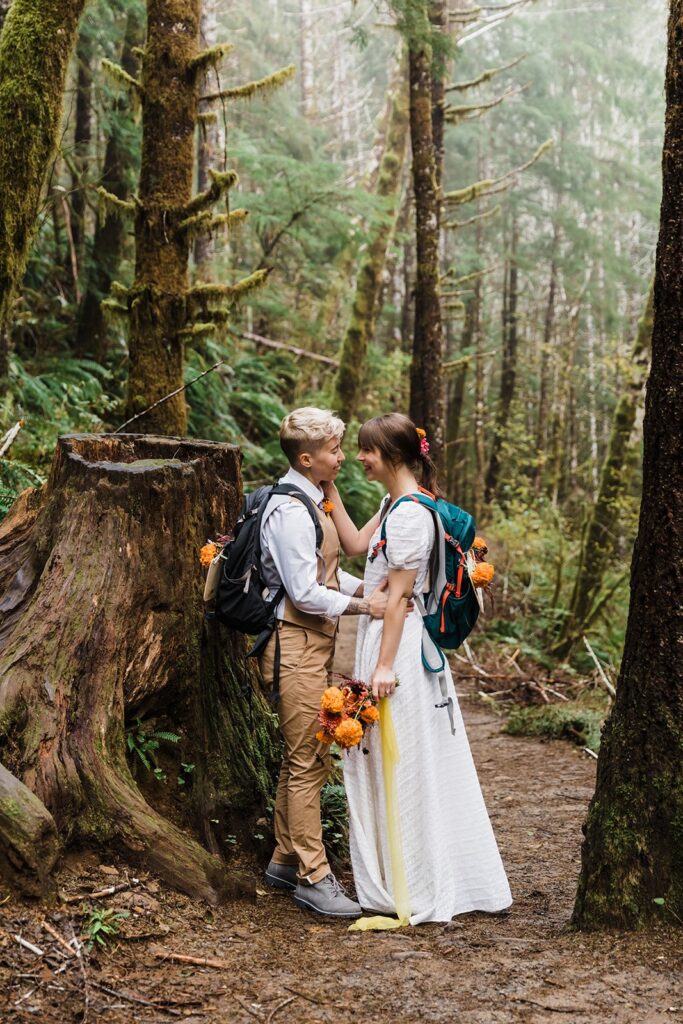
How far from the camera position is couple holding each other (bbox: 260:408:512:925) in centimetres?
458

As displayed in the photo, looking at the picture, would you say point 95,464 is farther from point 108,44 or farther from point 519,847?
point 108,44

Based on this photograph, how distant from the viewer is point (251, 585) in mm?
4617

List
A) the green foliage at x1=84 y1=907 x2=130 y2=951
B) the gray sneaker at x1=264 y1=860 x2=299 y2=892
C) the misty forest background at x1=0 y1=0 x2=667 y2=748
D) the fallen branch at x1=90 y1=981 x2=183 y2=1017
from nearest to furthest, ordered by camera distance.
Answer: the fallen branch at x1=90 y1=981 x2=183 y2=1017 < the green foliage at x1=84 y1=907 x2=130 y2=951 < the gray sneaker at x1=264 y1=860 x2=299 y2=892 < the misty forest background at x1=0 y1=0 x2=667 y2=748

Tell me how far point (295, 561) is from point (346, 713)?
793 millimetres

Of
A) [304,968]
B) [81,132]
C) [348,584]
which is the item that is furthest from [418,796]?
[81,132]

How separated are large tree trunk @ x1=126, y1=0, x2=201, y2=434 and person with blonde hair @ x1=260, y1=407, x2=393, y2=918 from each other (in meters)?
4.17

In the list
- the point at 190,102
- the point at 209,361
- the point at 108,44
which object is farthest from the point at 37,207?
the point at 108,44

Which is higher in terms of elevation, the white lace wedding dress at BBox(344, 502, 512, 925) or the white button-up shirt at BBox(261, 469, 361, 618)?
the white button-up shirt at BBox(261, 469, 361, 618)

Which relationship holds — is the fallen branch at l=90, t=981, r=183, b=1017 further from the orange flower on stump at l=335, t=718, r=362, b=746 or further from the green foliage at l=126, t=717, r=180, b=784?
the orange flower on stump at l=335, t=718, r=362, b=746

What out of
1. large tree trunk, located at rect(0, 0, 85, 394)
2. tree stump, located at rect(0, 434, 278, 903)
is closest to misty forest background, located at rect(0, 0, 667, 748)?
large tree trunk, located at rect(0, 0, 85, 394)

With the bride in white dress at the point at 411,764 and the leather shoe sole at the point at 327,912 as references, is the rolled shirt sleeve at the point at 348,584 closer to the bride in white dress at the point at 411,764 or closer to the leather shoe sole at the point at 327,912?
the bride in white dress at the point at 411,764

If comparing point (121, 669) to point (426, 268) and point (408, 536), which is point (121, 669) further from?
point (426, 268)

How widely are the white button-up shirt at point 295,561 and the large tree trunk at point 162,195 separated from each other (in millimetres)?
4275

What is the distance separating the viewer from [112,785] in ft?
13.2
